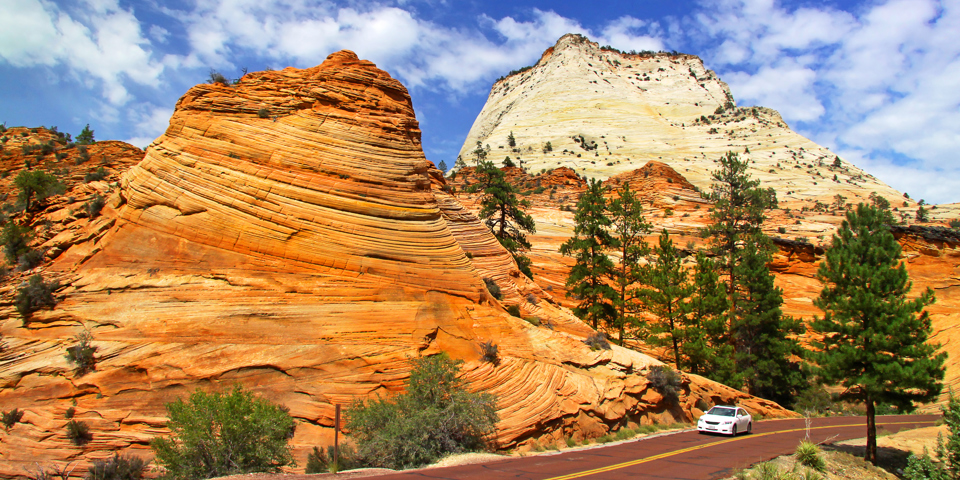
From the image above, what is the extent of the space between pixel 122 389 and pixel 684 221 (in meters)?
46.8

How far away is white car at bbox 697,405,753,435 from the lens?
1748cm

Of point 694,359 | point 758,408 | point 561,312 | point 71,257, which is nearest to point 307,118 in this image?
point 71,257

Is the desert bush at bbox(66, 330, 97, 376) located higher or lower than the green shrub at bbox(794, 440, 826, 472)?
higher

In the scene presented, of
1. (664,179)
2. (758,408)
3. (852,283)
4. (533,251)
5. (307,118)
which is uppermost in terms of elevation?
(664,179)

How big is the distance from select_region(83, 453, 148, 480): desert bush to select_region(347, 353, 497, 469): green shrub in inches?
170

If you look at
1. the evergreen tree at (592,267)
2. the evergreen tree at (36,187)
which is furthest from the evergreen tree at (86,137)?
the evergreen tree at (592,267)

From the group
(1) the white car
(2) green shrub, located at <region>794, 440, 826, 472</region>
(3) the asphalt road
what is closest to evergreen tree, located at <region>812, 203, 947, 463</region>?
(3) the asphalt road

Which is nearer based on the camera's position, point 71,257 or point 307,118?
point 71,257

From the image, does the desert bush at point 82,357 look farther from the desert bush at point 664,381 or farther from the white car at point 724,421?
the white car at point 724,421

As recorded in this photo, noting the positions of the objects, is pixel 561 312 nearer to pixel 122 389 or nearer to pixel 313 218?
pixel 313 218

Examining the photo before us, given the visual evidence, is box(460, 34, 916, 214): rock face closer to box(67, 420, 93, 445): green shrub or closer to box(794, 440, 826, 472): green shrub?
box(794, 440, 826, 472): green shrub

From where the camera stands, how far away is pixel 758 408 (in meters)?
25.1

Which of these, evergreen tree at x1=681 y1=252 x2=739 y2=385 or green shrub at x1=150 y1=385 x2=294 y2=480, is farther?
evergreen tree at x1=681 y1=252 x2=739 y2=385

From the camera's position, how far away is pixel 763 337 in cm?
2839
